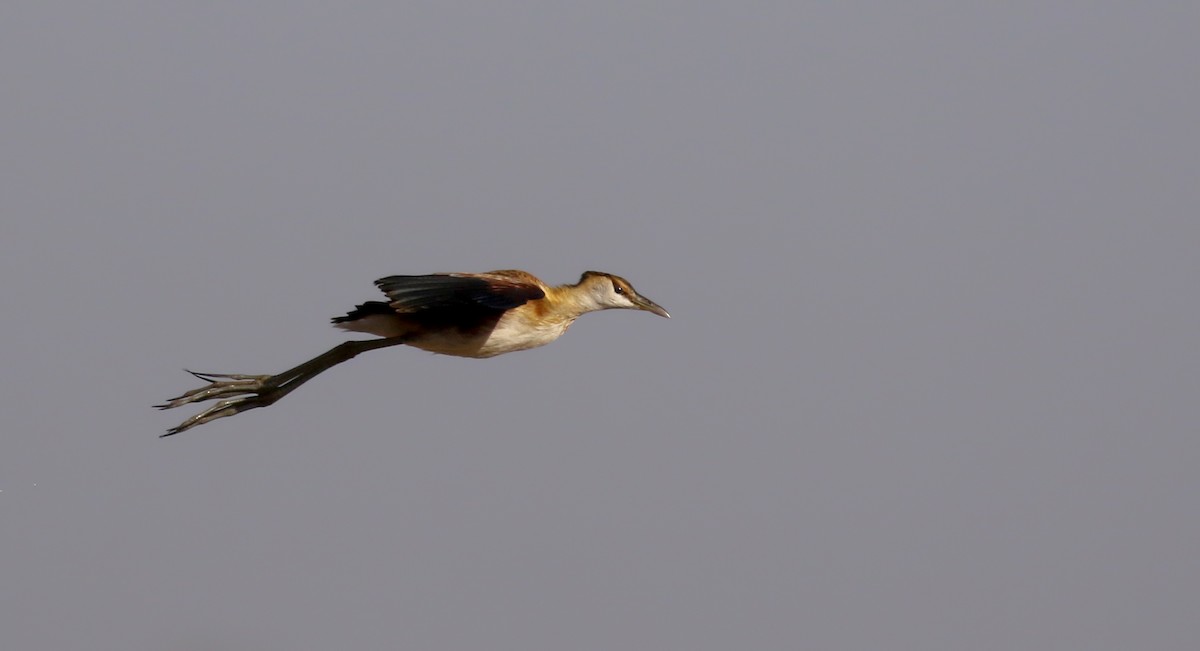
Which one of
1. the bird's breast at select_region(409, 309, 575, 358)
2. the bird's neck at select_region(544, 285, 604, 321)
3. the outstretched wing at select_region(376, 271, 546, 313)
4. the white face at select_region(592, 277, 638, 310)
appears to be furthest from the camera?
the white face at select_region(592, 277, 638, 310)

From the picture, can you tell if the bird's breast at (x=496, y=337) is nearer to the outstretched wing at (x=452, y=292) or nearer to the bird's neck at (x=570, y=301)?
the bird's neck at (x=570, y=301)

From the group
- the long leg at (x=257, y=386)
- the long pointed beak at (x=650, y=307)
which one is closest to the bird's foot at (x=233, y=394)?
the long leg at (x=257, y=386)

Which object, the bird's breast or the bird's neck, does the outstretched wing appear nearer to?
the bird's breast

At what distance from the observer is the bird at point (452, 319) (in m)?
19.9

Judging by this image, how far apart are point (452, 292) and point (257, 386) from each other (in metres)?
3.34

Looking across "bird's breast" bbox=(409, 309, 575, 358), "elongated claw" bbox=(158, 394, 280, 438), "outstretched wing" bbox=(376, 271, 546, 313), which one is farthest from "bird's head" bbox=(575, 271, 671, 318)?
"elongated claw" bbox=(158, 394, 280, 438)

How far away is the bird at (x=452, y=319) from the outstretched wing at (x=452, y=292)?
1 cm

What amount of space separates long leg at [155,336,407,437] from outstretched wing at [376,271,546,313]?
2154 millimetres

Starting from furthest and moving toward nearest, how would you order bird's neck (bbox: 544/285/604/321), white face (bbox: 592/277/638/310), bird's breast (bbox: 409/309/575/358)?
white face (bbox: 592/277/638/310)
bird's neck (bbox: 544/285/604/321)
bird's breast (bbox: 409/309/575/358)

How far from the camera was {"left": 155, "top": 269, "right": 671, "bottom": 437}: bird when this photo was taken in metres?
19.9

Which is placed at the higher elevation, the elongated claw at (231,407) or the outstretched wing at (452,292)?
the outstretched wing at (452,292)

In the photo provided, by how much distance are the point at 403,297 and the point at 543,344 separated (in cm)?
221

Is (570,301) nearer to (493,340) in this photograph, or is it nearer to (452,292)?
(493,340)

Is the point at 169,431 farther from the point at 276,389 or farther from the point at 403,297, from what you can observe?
Answer: the point at 403,297
